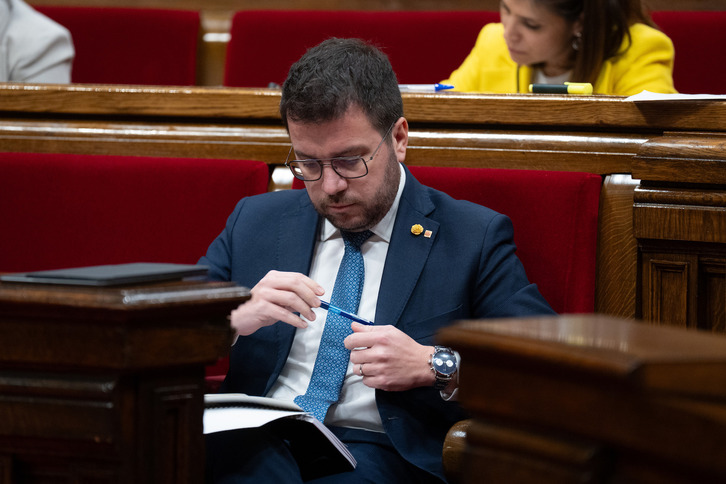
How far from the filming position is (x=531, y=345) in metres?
0.53

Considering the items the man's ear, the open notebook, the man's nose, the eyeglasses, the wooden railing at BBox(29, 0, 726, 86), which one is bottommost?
the open notebook

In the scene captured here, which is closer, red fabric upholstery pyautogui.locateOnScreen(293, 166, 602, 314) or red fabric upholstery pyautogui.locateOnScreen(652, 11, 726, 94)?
red fabric upholstery pyautogui.locateOnScreen(293, 166, 602, 314)

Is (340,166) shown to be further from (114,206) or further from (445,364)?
(114,206)

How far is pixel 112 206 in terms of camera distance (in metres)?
1.37

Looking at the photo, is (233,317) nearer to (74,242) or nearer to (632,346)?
(74,242)

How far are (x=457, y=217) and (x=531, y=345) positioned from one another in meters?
0.64

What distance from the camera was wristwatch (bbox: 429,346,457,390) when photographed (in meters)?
1.02

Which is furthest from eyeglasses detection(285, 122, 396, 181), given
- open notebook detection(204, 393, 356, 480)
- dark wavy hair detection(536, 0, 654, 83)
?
dark wavy hair detection(536, 0, 654, 83)

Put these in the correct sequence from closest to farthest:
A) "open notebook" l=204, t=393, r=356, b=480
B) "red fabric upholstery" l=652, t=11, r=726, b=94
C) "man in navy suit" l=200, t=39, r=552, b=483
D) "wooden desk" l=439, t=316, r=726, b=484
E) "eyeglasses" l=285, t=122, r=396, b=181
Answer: "wooden desk" l=439, t=316, r=726, b=484 < "open notebook" l=204, t=393, r=356, b=480 < "man in navy suit" l=200, t=39, r=552, b=483 < "eyeglasses" l=285, t=122, r=396, b=181 < "red fabric upholstery" l=652, t=11, r=726, b=94

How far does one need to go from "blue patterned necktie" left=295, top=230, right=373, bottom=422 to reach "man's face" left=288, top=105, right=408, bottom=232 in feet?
0.15

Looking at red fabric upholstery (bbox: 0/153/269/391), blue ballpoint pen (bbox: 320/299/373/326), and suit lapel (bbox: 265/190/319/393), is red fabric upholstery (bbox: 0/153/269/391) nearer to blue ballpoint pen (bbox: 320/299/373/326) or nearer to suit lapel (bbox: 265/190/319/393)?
suit lapel (bbox: 265/190/319/393)

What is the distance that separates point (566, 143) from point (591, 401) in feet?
2.55

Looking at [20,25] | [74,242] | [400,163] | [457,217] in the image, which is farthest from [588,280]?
[20,25]

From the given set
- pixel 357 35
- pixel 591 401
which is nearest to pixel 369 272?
pixel 591 401
